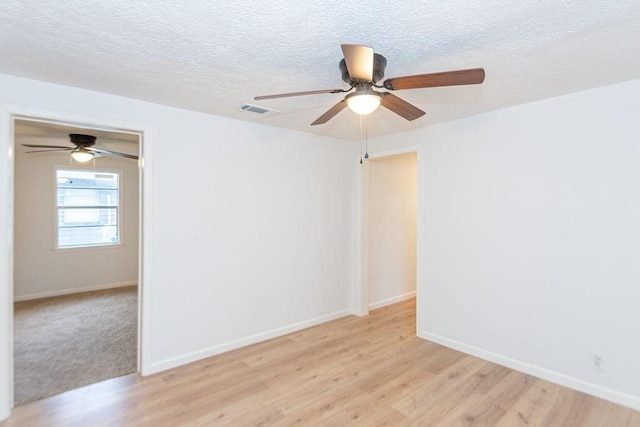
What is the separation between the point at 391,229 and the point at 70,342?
14.2ft

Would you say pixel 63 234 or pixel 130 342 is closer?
pixel 130 342

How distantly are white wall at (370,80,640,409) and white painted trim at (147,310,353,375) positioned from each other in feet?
4.43

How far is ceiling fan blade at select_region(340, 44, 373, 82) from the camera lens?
147 cm

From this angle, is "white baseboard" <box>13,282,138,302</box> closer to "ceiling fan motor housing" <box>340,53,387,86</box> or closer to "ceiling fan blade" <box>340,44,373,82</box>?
"ceiling fan motor housing" <box>340,53,387,86</box>

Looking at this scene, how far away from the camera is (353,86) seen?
76.8 inches

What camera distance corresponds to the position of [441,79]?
171cm

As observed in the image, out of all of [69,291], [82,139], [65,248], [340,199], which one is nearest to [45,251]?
[65,248]

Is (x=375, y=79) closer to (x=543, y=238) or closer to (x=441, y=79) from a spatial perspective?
(x=441, y=79)

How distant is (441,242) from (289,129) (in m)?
2.17

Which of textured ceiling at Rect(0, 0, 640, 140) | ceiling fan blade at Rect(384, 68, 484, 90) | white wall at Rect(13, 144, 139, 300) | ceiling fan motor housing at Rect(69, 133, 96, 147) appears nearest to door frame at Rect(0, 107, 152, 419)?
textured ceiling at Rect(0, 0, 640, 140)

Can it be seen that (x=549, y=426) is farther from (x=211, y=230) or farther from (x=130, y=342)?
(x=130, y=342)

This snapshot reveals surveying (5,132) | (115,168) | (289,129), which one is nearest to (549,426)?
(289,129)

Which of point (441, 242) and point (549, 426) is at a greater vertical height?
point (441, 242)

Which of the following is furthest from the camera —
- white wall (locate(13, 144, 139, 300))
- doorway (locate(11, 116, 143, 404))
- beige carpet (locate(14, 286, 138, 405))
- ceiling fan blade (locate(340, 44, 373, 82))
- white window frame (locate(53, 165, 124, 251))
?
white window frame (locate(53, 165, 124, 251))
